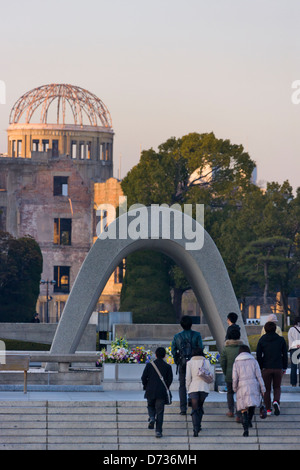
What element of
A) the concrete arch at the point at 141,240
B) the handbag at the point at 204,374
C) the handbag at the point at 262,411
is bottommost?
the handbag at the point at 262,411

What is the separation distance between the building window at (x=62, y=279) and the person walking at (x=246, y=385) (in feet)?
222

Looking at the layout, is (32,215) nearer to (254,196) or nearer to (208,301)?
(254,196)

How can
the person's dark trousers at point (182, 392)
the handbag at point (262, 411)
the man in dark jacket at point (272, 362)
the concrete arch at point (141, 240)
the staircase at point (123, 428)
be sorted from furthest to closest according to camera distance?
1. the concrete arch at point (141, 240)
2. the man in dark jacket at point (272, 362)
3. the person's dark trousers at point (182, 392)
4. the handbag at point (262, 411)
5. the staircase at point (123, 428)

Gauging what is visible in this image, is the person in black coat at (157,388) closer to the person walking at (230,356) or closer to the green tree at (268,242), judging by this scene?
the person walking at (230,356)

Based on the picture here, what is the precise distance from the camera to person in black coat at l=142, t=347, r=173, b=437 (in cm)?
1925

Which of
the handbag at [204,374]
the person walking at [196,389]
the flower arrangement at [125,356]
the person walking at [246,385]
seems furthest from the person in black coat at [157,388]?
the flower arrangement at [125,356]

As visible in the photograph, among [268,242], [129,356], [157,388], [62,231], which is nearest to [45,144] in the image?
[62,231]

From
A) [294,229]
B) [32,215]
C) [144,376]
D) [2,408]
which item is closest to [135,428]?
[144,376]

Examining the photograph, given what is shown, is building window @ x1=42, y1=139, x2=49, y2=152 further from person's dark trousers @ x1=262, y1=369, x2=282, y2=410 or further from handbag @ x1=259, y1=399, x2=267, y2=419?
handbag @ x1=259, y1=399, x2=267, y2=419

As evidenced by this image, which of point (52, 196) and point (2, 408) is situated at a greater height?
point (52, 196)

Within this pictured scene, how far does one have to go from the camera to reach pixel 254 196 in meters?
58.5

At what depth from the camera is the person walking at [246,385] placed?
19.3 meters

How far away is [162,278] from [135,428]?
39119 mm
